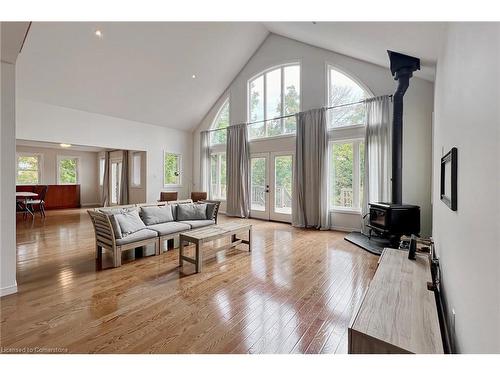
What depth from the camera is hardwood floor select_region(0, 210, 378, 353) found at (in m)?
1.76

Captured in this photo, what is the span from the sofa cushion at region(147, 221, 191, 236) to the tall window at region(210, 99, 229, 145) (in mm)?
4409

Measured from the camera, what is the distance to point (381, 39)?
346cm

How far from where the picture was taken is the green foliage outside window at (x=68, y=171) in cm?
952

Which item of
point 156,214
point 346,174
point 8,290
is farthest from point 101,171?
point 346,174

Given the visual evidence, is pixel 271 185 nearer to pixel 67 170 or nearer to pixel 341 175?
pixel 341 175

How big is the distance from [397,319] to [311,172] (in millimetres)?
4568

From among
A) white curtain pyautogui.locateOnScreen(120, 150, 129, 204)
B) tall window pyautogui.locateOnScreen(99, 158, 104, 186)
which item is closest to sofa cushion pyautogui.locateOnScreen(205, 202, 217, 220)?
white curtain pyautogui.locateOnScreen(120, 150, 129, 204)

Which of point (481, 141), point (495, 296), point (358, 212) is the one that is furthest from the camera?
point (358, 212)

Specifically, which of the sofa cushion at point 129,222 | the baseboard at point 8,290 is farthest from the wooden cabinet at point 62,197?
the baseboard at point 8,290

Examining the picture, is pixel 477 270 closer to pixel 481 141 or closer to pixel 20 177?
pixel 481 141
